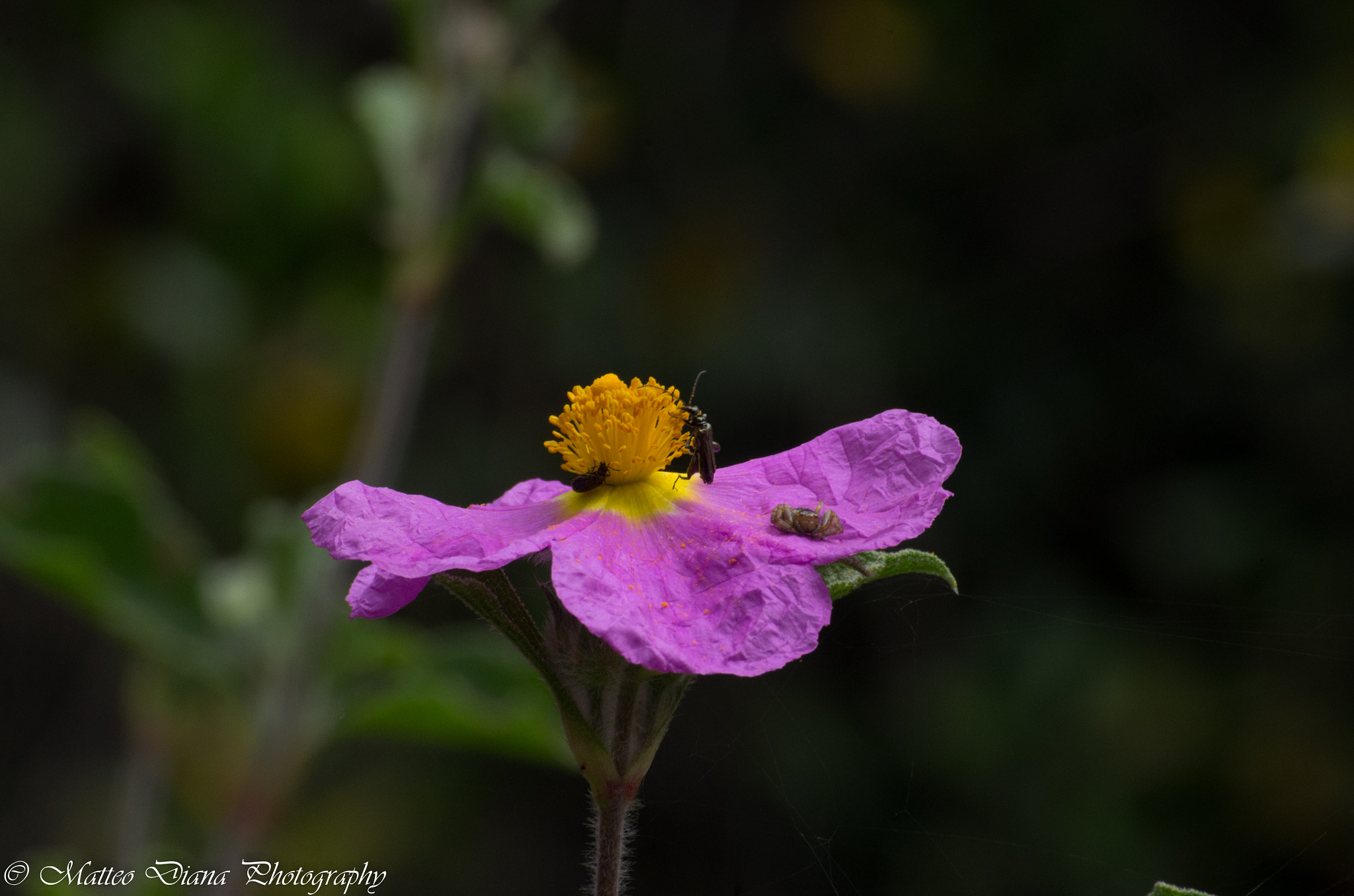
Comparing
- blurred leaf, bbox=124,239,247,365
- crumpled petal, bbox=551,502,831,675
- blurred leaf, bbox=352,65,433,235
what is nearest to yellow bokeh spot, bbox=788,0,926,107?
blurred leaf, bbox=352,65,433,235

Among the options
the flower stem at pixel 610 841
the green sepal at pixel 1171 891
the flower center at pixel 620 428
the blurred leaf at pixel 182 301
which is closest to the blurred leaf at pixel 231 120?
the blurred leaf at pixel 182 301

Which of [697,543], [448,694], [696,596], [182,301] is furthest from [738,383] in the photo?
[696,596]

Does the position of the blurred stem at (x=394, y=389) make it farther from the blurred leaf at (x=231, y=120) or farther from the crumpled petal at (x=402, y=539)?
the blurred leaf at (x=231, y=120)

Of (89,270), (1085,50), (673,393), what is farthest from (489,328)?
(673,393)

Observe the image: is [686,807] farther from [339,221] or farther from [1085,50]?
[1085,50]

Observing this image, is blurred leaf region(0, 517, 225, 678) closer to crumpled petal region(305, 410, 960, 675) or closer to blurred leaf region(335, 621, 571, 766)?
blurred leaf region(335, 621, 571, 766)
